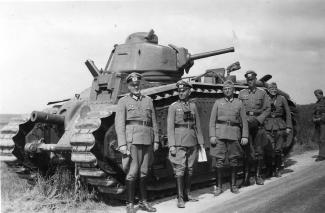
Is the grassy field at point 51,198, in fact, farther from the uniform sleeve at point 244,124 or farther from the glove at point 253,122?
the glove at point 253,122

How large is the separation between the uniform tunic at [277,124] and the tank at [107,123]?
40.5 inches

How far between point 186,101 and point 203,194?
1.97 metres

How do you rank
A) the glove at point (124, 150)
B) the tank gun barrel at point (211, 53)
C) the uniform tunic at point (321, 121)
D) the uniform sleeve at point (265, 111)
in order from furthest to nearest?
the uniform tunic at point (321, 121), the tank gun barrel at point (211, 53), the uniform sleeve at point (265, 111), the glove at point (124, 150)

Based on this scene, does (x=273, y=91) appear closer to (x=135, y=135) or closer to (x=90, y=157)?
(x=135, y=135)

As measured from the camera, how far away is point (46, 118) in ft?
27.3

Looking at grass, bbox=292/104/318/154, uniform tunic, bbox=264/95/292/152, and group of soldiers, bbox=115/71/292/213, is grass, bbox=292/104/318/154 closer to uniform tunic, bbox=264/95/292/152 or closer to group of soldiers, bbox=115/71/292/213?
uniform tunic, bbox=264/95/292/152

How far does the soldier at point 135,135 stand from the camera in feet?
20.8

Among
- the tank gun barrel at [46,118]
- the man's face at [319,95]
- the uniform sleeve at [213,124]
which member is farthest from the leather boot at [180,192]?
the man's face at [319,95]

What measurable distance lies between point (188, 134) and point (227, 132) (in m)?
0.94

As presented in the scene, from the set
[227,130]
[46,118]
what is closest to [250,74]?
[227,130]

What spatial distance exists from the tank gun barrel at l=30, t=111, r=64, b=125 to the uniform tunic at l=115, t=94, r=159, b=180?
224 centimetres

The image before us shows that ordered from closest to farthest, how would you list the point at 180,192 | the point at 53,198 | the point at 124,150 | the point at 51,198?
the point at 124,150
the point at 180,192
the point at 53,198
the point at 51,198

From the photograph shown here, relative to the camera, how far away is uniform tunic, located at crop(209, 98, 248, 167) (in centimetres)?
752

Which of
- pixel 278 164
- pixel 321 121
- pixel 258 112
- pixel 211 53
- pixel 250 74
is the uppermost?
pixel 211 53
